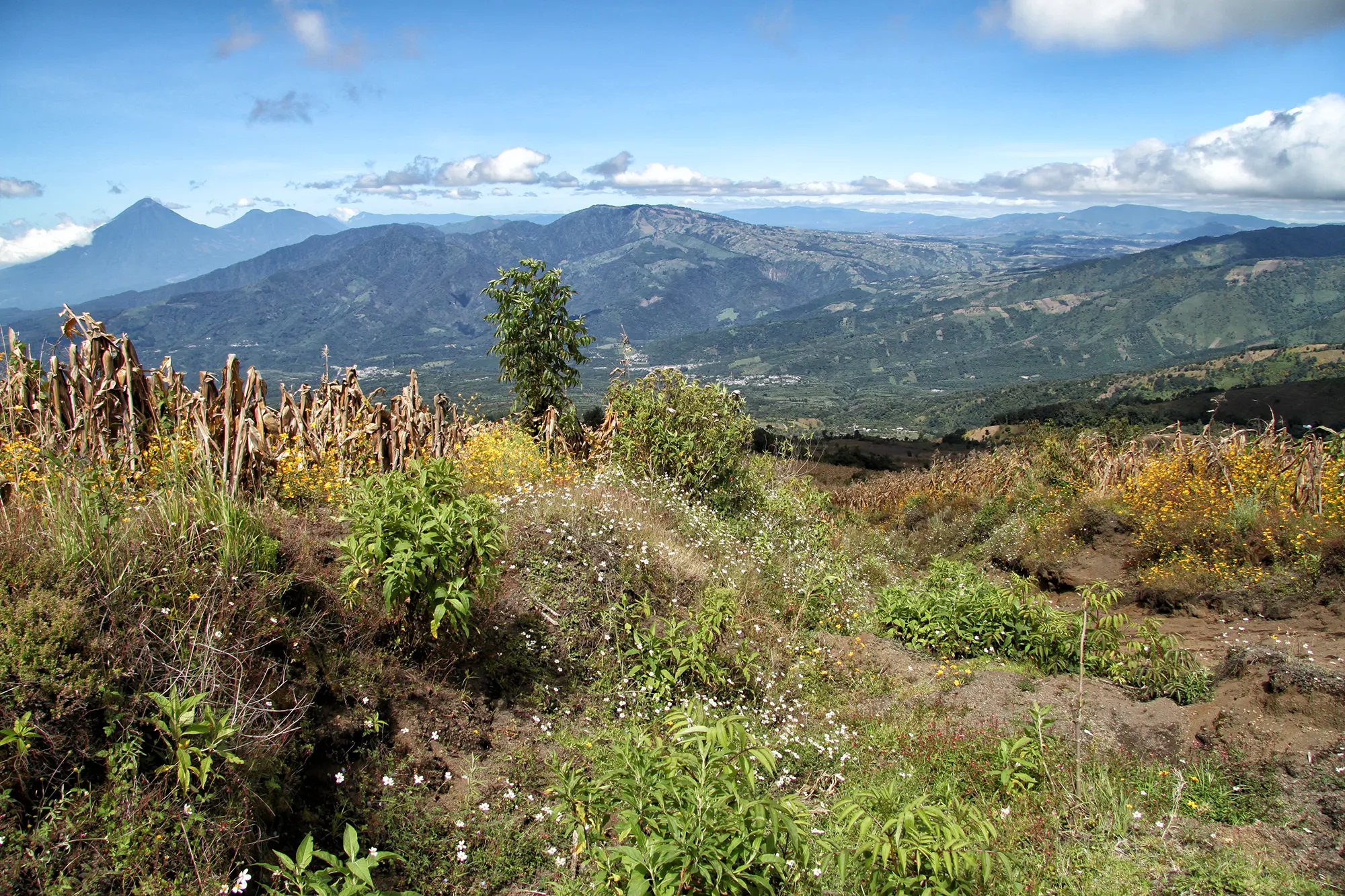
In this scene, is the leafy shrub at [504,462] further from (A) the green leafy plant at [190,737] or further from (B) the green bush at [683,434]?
(A) the green leafy plant at [190,737]

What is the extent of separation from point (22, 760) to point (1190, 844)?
550cm

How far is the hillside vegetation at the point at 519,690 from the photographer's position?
9.48ft

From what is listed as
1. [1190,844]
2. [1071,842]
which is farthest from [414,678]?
[1190,844]

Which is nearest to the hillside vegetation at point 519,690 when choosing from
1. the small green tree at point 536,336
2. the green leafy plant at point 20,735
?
the green leafy plant at point 20,735

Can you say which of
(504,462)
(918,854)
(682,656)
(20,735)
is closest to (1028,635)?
(682,656)

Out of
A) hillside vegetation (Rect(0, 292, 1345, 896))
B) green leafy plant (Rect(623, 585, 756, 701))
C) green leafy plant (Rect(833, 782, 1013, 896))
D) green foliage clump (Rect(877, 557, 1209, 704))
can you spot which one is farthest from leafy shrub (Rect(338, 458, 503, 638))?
green foliage clump (Rect(877, 557, 1209, 704))

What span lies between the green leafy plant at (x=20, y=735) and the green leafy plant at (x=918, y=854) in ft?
10.6

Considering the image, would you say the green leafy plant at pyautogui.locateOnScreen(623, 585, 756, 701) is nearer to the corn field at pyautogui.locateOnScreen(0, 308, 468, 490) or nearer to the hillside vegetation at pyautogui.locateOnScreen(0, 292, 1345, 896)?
the hillside vegetation at pyautogui.locateOnScreen(0, 292, 1345, 896)

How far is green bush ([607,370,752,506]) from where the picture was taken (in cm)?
1008

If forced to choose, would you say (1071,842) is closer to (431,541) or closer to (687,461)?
(431,541)

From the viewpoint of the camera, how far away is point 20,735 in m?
2.72

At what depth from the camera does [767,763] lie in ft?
9.22

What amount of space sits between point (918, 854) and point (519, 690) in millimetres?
2934

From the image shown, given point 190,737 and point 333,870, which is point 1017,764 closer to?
point 333,870
